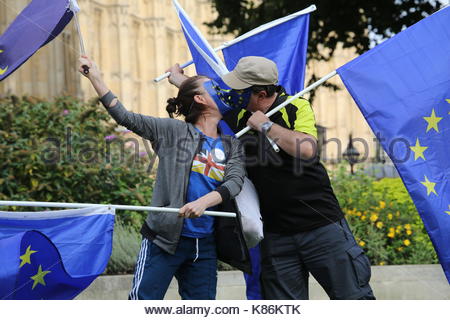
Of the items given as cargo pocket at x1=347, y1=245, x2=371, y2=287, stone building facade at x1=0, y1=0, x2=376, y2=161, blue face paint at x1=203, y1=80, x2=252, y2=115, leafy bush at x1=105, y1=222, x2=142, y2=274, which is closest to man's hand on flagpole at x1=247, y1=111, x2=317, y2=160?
blue face paint at x1=203, y1=80, x2=252, y2=115

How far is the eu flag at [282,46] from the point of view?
5754 mm

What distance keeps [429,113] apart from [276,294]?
51.8 inches

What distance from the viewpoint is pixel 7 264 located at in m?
4.28

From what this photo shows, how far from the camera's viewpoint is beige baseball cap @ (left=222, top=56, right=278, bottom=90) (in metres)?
4.35

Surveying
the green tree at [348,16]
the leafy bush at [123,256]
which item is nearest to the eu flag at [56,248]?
the leafy bush at [123,256]

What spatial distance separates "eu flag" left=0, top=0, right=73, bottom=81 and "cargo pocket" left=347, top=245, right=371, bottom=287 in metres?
2.07

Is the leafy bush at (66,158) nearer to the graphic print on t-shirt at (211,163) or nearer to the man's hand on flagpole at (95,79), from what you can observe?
the graphic print on t-shirt at (211,163)

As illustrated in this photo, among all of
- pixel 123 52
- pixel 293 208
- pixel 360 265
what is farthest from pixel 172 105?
pixel 123 52

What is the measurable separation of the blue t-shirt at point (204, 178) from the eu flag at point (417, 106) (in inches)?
39.5

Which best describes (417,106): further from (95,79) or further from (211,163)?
(95,79)

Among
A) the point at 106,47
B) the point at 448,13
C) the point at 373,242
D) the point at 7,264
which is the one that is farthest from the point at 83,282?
the point at 106,47

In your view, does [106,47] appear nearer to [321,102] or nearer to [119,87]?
[119,87]

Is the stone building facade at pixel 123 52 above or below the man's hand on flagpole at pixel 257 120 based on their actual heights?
above

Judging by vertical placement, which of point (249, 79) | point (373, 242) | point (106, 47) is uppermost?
point (106, 47)
